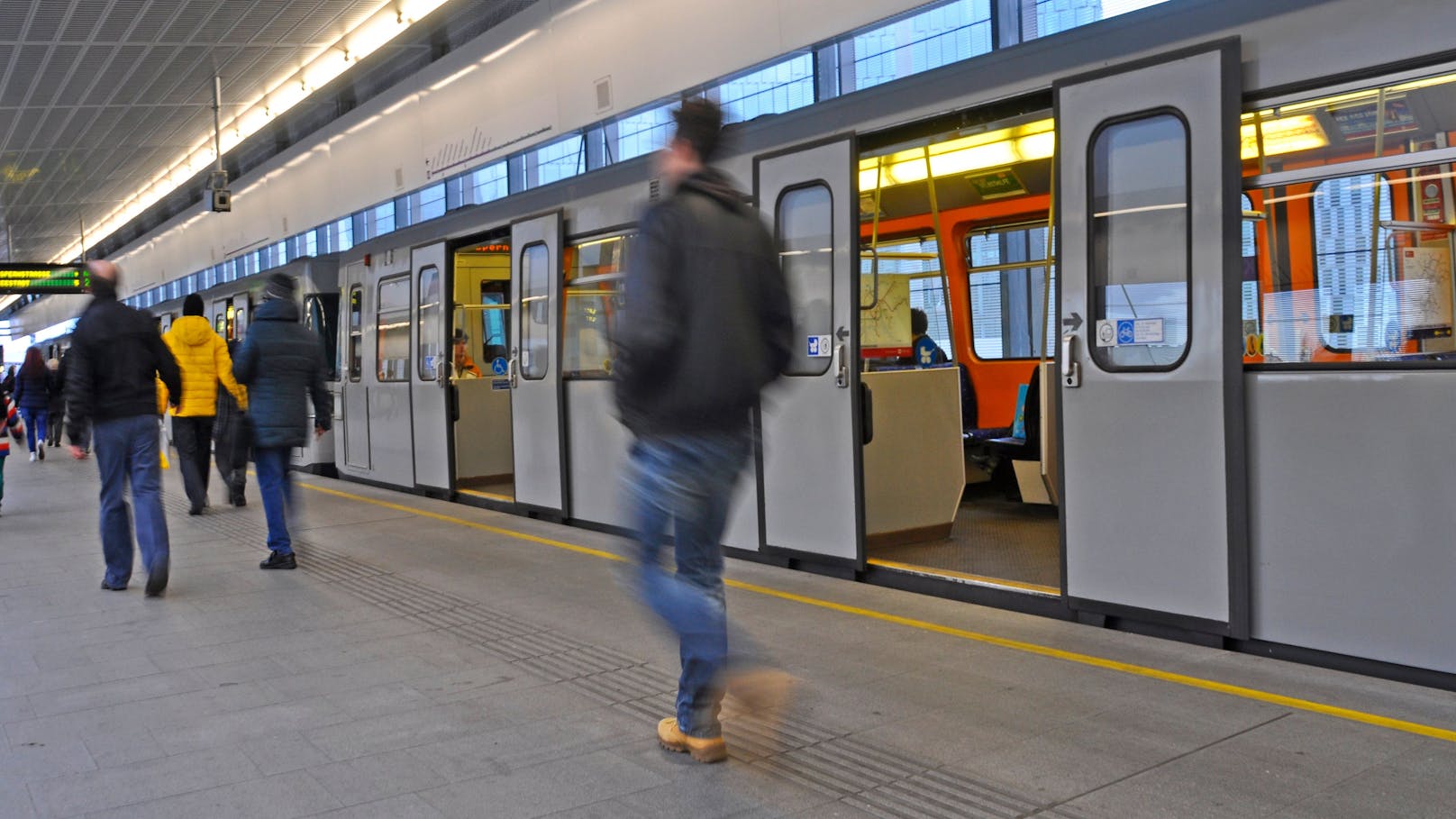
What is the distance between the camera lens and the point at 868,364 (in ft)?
25.4

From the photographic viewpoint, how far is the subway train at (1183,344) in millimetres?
4270

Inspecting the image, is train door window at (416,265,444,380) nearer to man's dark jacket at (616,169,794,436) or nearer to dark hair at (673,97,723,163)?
dark hair at (673,97,723,163)

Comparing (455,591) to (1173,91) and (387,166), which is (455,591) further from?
(387,166)

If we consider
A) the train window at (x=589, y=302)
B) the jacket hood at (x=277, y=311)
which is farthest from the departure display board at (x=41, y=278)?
the jacket hood at (x=277, y=311)

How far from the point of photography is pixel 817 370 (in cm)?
674

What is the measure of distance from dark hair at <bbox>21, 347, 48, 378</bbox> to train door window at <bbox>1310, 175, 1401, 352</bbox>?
17691mm

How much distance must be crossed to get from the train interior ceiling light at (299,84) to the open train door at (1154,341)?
9.33 meters

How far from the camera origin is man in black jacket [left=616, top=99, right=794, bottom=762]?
336cm

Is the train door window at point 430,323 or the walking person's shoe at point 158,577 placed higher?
the train door window at point 430,323

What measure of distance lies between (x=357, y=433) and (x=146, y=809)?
10.1m

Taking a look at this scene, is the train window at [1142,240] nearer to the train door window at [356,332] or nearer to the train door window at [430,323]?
the train door window at [430,323]

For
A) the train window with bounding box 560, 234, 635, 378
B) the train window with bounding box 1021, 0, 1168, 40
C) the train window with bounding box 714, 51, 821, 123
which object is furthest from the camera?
the train window with bounding box 560, 234, 635, 378

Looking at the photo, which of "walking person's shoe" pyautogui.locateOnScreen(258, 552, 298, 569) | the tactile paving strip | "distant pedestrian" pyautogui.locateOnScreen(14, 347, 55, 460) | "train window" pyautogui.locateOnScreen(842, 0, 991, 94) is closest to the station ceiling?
"distant pedestrian" pyautogui.locateOnScreen(14, 347, 55, 460)

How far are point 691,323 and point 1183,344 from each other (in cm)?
256
